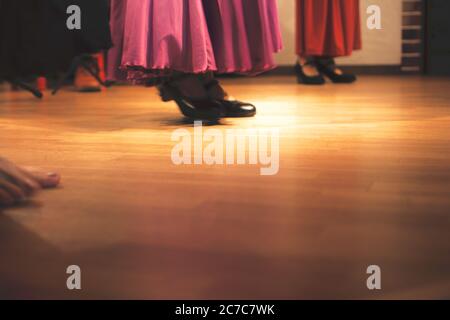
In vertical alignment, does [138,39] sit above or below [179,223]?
above

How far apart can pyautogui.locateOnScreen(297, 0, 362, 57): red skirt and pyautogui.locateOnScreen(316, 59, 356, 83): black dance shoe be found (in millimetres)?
51

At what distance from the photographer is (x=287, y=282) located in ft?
2.19

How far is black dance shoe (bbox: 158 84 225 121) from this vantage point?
196cm

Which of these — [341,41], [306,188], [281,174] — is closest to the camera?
→ [306,188]

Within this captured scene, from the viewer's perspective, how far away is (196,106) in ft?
6.46

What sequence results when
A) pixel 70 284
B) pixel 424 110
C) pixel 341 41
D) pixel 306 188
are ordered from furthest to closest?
pixel 341 41
pixel 424 110
pixel 306 188
pixel 70 284

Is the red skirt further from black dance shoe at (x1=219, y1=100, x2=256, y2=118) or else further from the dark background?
black dance shoe at (x1=219, y1=100, x2=256, y2=118)

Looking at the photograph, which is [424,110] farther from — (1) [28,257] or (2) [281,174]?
(1) [28,257]

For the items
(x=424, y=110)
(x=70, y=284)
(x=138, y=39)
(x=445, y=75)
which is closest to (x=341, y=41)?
(x=445, y=75)

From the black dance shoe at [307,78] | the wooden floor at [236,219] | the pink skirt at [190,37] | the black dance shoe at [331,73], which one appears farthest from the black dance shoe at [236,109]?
the black dance shoe at [331,73]

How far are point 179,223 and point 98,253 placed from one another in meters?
0.15

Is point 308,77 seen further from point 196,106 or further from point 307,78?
point 196,106

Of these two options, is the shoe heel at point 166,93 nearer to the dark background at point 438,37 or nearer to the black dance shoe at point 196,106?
the black dance shoe at point 196,106

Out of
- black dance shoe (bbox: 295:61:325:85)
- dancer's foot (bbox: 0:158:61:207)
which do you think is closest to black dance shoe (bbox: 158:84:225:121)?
dancer's foot (bbox: 0:158:61:207)
